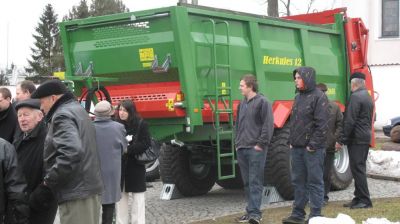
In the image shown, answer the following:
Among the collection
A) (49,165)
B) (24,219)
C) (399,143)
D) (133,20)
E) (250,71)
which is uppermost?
(133,20)

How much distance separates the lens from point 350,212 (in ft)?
27.1

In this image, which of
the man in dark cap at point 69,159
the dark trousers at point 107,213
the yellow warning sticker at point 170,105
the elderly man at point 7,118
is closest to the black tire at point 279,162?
the yellow warning sticker at point 170,105

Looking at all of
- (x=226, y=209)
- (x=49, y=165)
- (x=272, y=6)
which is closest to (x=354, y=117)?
(x=226, y=209)

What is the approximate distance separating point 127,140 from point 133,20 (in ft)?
6.71

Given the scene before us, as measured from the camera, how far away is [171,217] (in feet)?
28.5

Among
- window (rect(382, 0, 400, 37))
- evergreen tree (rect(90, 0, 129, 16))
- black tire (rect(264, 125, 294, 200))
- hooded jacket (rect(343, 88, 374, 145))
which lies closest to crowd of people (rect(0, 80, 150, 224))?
black tire (rect(264, 125, 294, 200))

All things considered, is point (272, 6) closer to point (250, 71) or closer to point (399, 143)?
point (399, 143)

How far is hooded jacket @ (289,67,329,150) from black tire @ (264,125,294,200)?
1444 millimetres

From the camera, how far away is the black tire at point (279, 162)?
906 cm

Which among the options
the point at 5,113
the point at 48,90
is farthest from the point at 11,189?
→ the point at 5,113

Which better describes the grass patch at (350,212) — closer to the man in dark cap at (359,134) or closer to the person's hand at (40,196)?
the man in dark cap at (359,134)

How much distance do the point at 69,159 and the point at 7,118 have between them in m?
2.38

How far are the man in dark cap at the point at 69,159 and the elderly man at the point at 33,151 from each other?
134 millimetres

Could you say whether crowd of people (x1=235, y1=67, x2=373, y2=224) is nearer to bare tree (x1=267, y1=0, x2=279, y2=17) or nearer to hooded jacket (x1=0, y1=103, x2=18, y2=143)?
hooded jacket (x1=0, y1=103, x2=18, y2=143)
